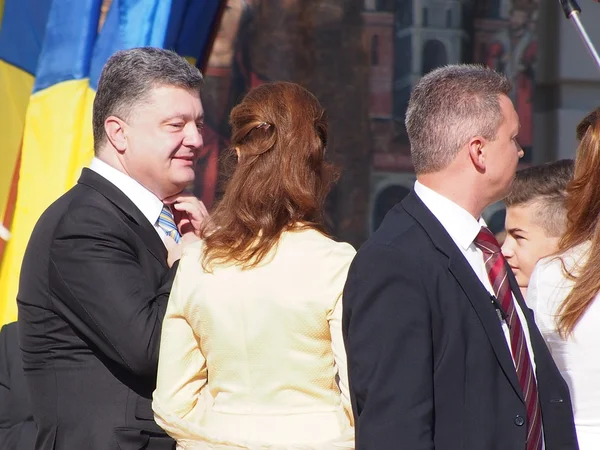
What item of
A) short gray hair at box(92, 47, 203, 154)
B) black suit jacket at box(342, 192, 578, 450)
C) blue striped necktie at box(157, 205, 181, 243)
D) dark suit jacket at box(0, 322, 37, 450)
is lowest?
dark suit jacket at box(0, 322, 37, 450)

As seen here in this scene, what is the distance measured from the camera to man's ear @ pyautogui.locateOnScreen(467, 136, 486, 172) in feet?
6.97

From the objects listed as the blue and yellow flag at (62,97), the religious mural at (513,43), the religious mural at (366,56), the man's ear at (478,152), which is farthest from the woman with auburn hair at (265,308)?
the religious mural at (513,43)

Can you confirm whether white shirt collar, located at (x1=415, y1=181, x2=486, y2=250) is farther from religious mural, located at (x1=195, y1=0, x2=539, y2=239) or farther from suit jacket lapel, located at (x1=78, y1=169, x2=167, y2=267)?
religious mural, located at (x1=195, y1=0, x2=539, y2=239)

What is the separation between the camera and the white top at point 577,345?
2289 millimetres

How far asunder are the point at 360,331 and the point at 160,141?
0.85 meters

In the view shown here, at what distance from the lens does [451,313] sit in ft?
6.49

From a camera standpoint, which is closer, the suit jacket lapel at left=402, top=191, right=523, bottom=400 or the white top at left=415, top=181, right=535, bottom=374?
the suit jacket lapel at left=402, top=191, right=523, bottom=400

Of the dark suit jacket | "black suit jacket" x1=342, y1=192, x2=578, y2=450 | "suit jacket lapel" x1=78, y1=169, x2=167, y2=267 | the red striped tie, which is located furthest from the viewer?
the dark suit jacket

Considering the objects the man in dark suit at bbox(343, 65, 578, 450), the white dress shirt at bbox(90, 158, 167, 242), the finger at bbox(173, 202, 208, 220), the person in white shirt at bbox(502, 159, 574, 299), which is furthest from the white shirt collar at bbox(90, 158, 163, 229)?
the person in white shirt at bbox(502, 159, 574, 299)

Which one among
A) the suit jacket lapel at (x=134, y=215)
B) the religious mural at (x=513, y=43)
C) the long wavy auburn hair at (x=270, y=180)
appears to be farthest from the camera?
the religious mural at (x=513, y=43)

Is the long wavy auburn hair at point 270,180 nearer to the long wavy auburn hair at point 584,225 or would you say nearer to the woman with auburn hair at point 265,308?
the woman with auburn hair at point 265,308

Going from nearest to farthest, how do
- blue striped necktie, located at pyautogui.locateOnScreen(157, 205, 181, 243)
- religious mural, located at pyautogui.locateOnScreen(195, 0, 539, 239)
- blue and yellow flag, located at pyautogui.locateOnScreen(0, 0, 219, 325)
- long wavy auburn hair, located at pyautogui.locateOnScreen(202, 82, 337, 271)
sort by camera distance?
long wavy auburn hair, located at pyautogui.locateOnScreen(202, 82, 337, 271)
blue striped necktie, located at pyautogui.locateOnScreen(157, 205, 181, 243)
blue and yellow flag, located at pyautogui.locateOnScreen(0, 0, 219, 325)
religious mural, located at pyautogui.locateOnScreen(195, 0, 539, 239)

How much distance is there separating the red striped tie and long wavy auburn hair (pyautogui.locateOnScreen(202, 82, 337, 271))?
37 cm

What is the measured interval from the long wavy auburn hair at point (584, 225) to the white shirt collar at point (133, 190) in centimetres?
103
